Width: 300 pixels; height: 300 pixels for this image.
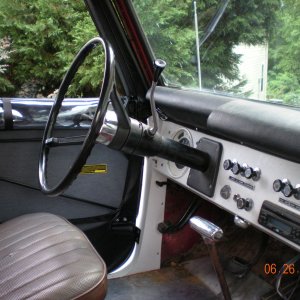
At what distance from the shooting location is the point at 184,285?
2025mm

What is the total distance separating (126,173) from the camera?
6.62 feet

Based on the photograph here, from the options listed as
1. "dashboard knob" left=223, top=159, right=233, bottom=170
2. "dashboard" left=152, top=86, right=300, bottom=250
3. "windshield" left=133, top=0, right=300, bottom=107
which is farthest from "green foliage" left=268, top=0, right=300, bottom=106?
"dashboard knob" left=223, top=159, right=233, bottom=170

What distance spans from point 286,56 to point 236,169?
390mm

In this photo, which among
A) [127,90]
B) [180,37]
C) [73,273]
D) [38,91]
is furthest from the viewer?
[38,91]

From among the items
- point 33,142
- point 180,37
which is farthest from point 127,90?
point 33,142

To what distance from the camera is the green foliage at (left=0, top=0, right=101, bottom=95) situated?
262 centimetres

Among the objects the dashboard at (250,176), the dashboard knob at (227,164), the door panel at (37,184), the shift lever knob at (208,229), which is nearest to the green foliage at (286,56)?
the dashboard at (250,176)

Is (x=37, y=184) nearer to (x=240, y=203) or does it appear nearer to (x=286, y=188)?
(x=240, y=203)

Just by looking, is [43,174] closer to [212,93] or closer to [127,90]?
[127,90]

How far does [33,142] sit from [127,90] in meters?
0.48

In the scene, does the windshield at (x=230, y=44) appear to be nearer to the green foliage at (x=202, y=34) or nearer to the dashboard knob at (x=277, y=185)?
the green foliage at (x=202, y=34)

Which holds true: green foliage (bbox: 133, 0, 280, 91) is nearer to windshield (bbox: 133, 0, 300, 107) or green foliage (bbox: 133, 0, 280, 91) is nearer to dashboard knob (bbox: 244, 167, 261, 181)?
windshield (bbox: 133, 0, 300, 107)

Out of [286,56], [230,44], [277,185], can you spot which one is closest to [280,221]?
[277,185]

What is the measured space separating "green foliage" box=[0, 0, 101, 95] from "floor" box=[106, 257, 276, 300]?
51.4 inches
